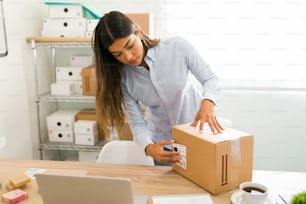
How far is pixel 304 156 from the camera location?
2.77 meters

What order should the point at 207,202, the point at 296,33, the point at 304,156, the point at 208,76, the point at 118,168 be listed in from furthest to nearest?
the point at 304,156, the point at 296,33, the point at 208,76, the point at 118,168, the point at 207,202

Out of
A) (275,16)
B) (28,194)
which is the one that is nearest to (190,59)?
(28,194)

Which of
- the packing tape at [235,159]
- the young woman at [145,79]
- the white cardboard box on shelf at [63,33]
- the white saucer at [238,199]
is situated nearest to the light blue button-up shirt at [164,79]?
the young woman at [145,79]

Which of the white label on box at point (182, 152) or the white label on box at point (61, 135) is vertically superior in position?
the white label on box at point (182, 152)

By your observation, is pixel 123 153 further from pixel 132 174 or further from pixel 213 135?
pixel 213 135

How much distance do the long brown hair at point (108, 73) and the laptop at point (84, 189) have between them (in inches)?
25.7

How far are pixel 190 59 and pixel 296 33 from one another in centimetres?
141

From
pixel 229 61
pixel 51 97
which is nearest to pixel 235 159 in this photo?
pixel 229 61

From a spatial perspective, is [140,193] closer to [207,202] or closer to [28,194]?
[207,202]

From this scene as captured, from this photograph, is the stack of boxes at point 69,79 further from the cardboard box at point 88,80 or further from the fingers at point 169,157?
the fingers at point 169,157

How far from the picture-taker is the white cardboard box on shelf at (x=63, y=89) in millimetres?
2631

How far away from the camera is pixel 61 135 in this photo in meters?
2.70

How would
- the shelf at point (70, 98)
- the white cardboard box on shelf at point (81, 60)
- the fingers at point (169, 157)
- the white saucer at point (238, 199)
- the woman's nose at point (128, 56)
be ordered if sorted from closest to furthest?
1. the white saucer at point (238, 199)
2. the fingers at point (169, 157)
3. the woman's nose at point (128, 56)
4. the shelf at point (70, 98)
5. the white cardboard box on shelf at point (81, 60)

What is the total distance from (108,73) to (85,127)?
119 cm
